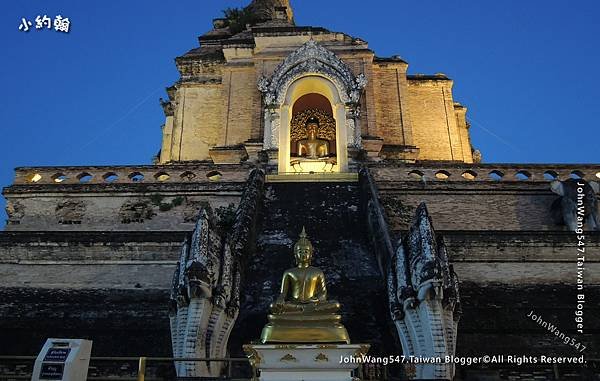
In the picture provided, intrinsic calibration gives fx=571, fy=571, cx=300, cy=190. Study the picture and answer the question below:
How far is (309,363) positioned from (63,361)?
2951mm

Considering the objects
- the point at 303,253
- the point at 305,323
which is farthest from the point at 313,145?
the point at 305,323

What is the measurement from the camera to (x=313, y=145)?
864 inches

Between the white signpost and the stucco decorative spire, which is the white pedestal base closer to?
the white signpost

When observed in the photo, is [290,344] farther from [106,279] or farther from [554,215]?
[554,215]

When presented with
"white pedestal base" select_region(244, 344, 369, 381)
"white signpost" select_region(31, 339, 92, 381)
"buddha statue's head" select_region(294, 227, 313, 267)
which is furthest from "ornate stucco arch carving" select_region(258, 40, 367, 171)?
"white pedestal base" select_region(244, 344, 369, 381)

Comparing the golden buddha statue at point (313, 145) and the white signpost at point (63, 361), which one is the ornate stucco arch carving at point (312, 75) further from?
the white signpost at point (63, 361)

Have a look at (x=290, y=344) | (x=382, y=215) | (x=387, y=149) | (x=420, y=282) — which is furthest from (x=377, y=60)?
(x=290, y=344)

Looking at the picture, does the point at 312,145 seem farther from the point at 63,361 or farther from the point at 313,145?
the point at 63,361

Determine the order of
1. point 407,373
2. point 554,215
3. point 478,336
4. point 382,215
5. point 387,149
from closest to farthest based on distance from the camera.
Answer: point 407,373
point 478,336
point 382,215
point 554,215
point 387,149

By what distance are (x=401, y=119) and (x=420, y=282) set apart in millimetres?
13809

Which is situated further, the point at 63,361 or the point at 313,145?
the point at 313,145

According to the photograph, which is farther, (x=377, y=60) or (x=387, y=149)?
(x=377, y=60)

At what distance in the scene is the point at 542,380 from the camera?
845 cm

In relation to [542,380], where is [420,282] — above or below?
above
